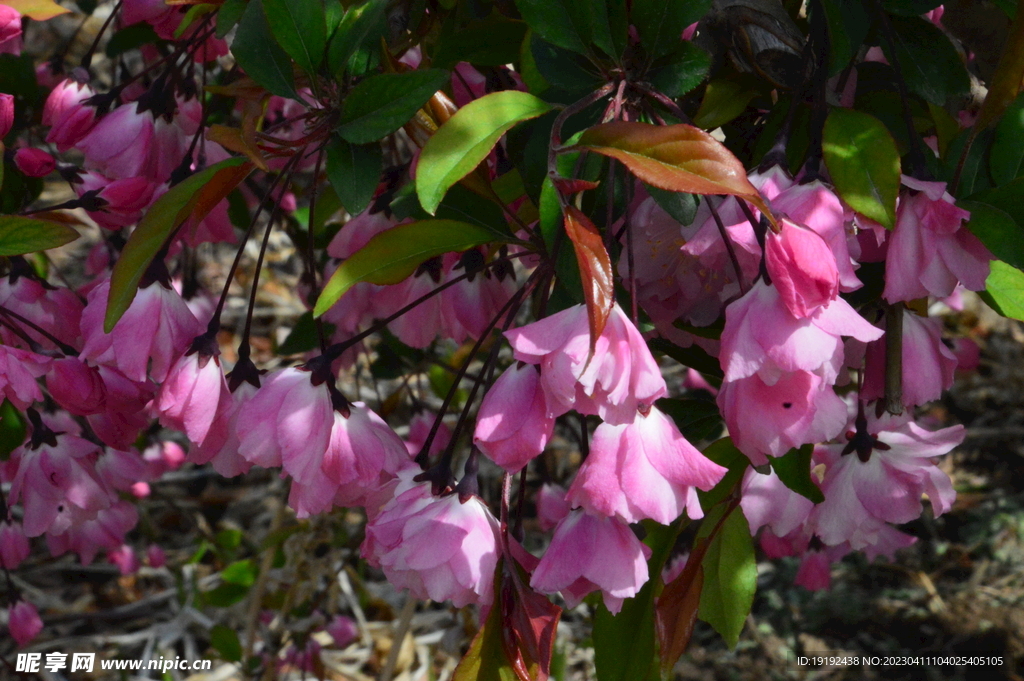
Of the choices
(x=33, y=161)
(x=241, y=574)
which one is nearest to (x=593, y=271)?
(x=33, y=161)

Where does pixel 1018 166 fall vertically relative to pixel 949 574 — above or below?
above

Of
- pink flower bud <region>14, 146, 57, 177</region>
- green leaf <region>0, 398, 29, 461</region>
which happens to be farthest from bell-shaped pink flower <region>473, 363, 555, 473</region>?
green leaf <region>0, 398, 29, 461</region>

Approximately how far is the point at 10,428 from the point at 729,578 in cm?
85

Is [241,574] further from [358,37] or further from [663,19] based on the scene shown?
[663,19]

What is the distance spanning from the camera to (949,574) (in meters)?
1.98

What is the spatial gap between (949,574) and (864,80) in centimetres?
154

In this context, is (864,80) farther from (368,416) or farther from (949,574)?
(949,574)

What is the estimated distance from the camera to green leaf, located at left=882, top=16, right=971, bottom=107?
733 millimetres

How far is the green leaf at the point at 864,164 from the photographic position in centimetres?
58

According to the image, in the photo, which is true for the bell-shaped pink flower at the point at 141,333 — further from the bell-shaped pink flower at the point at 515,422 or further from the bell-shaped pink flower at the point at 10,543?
the bell-shaped pink flower at the point at 10,543

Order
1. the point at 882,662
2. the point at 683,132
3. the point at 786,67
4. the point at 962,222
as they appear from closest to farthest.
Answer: the point at 683,132 → the point at 962,222 → the point at 786,67 → the point at 882,662

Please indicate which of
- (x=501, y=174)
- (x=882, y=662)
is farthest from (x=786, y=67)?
(x=882, y=662)

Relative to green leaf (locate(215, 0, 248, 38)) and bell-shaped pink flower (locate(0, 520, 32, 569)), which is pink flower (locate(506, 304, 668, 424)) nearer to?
green leaf (locate(215, 0, 248, 38))

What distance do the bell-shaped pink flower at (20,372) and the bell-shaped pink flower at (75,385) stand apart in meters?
0.01
